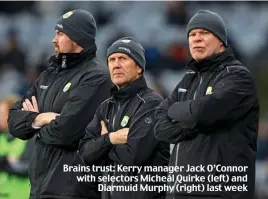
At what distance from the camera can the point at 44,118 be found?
695 centimetres

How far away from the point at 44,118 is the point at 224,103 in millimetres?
1924

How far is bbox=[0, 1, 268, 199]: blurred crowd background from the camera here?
13.8 m

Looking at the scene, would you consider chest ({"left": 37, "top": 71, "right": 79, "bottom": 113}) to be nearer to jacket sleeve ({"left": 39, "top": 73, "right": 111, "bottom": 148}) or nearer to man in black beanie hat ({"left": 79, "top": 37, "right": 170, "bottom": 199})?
jacket sleeve ({"left": 39, "top": 73, "right": 111, "bottom": 148})

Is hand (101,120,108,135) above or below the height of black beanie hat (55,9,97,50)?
below

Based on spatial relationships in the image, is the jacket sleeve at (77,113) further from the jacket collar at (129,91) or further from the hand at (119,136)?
the hand at (119,136)

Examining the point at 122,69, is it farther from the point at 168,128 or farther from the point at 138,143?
the point at 168,128

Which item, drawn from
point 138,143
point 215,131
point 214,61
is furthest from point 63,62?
point 215,131

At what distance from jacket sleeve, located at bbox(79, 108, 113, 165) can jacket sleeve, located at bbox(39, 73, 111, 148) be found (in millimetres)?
166

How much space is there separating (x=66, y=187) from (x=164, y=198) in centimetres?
97

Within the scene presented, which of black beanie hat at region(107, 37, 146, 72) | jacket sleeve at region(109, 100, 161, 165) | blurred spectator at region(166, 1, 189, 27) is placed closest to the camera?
jacket sleeve at region(109, 100, 161, 165)

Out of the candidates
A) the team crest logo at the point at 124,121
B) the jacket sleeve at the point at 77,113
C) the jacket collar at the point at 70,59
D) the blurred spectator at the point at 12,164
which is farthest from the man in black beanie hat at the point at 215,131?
the blurred spectator at the point at 12,164

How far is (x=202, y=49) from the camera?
6.06m

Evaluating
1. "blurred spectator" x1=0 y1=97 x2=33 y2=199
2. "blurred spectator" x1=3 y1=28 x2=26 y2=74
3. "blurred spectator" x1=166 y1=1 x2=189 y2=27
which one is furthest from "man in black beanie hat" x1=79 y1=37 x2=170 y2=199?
"blurred spectator" x1=3 y1=28 x2=26 y2=74

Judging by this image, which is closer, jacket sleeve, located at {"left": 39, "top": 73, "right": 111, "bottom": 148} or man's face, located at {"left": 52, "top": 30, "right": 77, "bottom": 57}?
jacket sleeve, located at {"left": 39, "top": 73, "right": 111, "bottom": 148}
